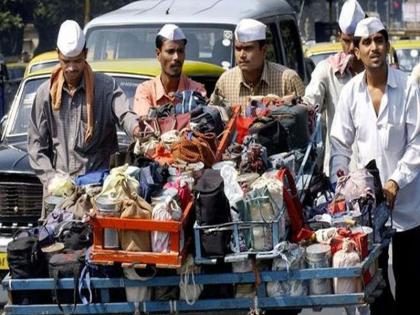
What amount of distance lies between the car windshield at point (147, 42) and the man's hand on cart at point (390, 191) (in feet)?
18.2

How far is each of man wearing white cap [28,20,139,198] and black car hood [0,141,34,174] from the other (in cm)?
159

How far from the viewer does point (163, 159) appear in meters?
7.11

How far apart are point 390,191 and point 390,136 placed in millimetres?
355

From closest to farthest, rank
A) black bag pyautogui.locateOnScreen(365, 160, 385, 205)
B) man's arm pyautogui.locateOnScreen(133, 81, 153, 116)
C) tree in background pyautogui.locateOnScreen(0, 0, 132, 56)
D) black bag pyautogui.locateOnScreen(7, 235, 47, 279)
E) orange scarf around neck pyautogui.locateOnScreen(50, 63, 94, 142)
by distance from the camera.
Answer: black bag pyautogui.locateOnScreen(7, 235, 47, 279), black bag pyautogui.locateOnScreen(365, 160, 385, 205), orange scarf around neck pyautogui.locateOnScreen(50, 63, 94, 142), man's arm pyautogui.locateOnScreen(133, 81, 153, 116), tree in background pyautogui.locateOnScreen(0, 0, 132, 56)

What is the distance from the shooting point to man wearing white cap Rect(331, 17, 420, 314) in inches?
295

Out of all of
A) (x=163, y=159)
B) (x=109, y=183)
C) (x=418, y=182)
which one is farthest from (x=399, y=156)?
(x=109, y=183)

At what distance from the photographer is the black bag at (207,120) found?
290 inches

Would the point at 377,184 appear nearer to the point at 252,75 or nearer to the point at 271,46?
the point at 252,75

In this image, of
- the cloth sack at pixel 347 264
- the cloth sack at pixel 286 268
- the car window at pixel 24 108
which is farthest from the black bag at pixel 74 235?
the car window at pixel 24 108

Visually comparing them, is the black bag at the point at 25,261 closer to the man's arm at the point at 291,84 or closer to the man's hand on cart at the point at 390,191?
the man's hand on cart at the point at 390,191

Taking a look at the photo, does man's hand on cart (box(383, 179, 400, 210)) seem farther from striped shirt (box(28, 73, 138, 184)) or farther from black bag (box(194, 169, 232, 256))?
striped shirt (box(28, 73, 138, 184))

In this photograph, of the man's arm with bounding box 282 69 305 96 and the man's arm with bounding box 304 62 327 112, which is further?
the man's arm with bounding box 304 62 327 112

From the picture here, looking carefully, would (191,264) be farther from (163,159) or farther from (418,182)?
(418,182)

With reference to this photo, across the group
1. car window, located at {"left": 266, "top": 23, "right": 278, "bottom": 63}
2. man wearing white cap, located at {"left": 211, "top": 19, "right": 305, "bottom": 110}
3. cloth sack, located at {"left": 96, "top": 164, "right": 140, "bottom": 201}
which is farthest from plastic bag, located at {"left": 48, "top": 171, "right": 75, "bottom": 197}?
car window, located at {"left": 266, "top": 23, "right": 278, "bottom": 63}
